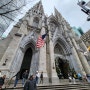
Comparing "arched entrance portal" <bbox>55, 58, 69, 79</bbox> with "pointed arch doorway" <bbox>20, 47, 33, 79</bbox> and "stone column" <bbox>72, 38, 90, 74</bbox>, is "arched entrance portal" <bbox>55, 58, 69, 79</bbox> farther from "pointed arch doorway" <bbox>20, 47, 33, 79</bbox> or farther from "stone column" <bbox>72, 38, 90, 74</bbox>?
"pointed arch doorway" <bbox>20, 47, 33, 79</bbox>

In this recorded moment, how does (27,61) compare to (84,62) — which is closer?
(27,61)

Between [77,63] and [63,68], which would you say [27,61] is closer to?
[63,68]

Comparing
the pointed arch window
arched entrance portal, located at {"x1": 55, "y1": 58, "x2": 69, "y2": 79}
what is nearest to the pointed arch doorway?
arched entrance portal, located at {"x1": 55, "y1": 58, "x2": 69, "y2": 79}

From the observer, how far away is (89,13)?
15.2m

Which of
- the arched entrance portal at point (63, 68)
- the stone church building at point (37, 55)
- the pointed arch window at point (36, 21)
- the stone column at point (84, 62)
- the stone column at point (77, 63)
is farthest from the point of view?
the pointed arch window at point (36, 21)

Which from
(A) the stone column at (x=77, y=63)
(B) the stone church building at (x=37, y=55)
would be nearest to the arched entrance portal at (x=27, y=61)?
(B) the stone church building at (x=37, y=55)

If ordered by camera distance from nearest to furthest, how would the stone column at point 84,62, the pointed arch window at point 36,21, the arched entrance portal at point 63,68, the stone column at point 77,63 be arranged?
1. the arched entrance portal at point 63,68
2. the stone column at point 77,63
3. the stone column at point 84,62
4. the pointed arch window at point 36,21

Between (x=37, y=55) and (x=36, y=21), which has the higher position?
(x=36, y=21)

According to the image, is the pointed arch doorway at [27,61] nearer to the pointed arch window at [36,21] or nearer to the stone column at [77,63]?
the pointed arch window at [36,21]

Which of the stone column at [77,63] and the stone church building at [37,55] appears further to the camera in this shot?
the stone column at [77,63]

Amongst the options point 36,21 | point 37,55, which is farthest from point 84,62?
point 36,21

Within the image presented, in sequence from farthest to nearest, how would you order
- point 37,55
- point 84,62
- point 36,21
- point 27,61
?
1. point 36,21
2. point 84,62
3. point 27,61
4. point 37,55

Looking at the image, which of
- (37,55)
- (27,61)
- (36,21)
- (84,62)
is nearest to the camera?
(37,55)

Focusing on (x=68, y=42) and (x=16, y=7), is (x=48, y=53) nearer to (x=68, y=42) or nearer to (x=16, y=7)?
(x=68, y=42)
